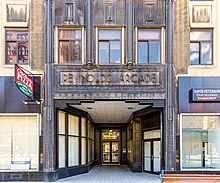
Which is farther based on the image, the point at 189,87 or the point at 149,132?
the point at 149,132

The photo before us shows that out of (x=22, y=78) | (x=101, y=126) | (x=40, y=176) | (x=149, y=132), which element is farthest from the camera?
(x=101, y=126)

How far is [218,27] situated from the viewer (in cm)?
1432

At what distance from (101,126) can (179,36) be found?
15.3 meters

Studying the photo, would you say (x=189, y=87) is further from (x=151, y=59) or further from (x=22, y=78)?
(x=22, y=78)

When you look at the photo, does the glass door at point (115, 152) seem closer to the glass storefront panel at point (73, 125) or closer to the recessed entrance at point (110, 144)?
the recessed entrance at point (110, 144)

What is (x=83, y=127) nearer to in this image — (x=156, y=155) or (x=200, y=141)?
(x=156, y=155)

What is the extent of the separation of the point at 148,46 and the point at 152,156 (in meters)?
6.57

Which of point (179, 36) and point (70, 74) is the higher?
point (179, 36)

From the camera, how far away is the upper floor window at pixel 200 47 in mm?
14477

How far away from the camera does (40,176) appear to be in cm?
1371

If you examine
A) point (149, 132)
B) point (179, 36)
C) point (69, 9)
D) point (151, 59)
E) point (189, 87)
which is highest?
point (69, 9)

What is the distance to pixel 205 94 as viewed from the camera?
13938mm

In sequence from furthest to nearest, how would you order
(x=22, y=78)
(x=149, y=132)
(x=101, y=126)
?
(x=101, y=126), (x=149, y=132), (x=22, y=78)

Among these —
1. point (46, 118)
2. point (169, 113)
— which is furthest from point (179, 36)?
point (46, 118)
